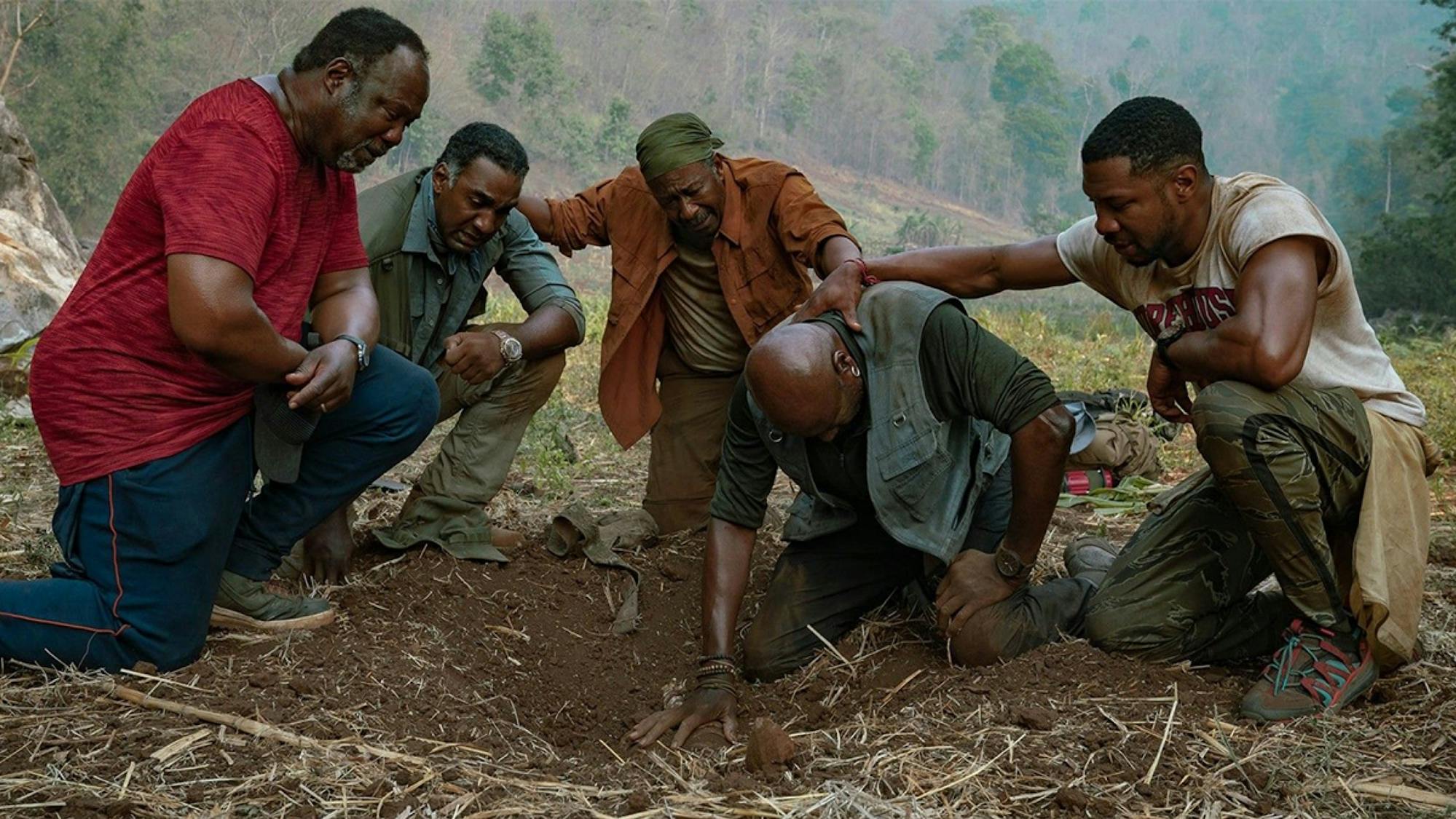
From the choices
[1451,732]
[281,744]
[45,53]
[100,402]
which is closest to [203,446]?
[100,402]

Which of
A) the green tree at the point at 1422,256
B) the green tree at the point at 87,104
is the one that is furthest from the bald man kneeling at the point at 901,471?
the green tree at the point at 87,104

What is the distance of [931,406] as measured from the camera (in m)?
3.14

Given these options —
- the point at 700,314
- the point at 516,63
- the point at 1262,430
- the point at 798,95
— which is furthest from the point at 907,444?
the point at 798,95

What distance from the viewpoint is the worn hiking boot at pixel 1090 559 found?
3584mm

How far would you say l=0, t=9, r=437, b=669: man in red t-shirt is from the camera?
264 centimetres

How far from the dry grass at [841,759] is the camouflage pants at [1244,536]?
14cm

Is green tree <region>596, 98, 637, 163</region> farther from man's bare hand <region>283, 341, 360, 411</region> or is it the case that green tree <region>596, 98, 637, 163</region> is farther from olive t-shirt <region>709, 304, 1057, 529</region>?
man's bare hand <region>283, 341, 360, 411</region>

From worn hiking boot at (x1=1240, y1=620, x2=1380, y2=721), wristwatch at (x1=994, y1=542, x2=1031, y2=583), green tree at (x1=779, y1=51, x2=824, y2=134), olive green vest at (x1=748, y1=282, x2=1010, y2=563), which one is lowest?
worn hiking boot at (x1=1240, y1=620, x2=1380, y2=721)

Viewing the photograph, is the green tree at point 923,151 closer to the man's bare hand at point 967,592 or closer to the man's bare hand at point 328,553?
the man's bare hand at point 328,553

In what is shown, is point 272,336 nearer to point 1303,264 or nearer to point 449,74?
point 1303,264

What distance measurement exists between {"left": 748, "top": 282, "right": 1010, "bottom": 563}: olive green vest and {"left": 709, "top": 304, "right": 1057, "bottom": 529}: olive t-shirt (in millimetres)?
28

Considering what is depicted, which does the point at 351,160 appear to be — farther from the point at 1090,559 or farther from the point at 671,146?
the point at 1090,559

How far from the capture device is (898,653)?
3.34 meters

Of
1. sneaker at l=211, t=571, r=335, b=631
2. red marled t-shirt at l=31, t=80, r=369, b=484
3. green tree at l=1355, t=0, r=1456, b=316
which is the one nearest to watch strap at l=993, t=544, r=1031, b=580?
sneaker at l=211, t=571, r=335, b=631
